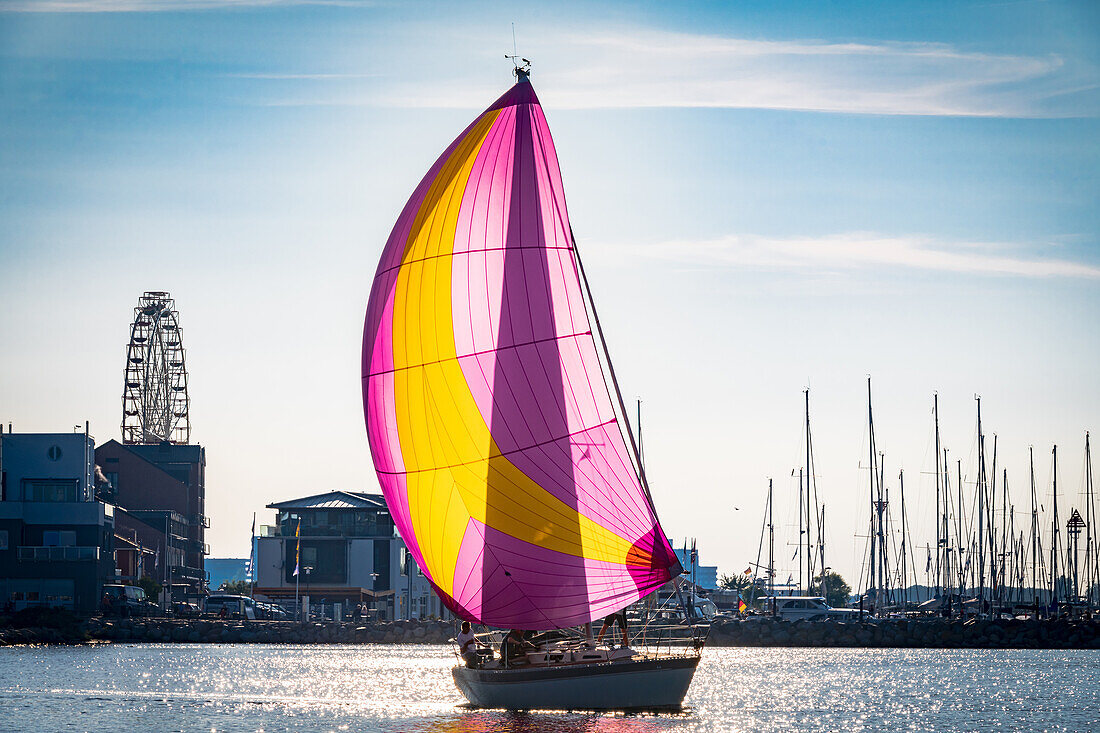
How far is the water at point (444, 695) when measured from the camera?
3388cm

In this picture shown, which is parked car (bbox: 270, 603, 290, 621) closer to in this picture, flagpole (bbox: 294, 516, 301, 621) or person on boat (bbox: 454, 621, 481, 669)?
flagpole (bbox: 294, 516, 301, 621)

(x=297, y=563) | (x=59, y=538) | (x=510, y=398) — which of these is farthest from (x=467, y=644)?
(x=297, y=563)

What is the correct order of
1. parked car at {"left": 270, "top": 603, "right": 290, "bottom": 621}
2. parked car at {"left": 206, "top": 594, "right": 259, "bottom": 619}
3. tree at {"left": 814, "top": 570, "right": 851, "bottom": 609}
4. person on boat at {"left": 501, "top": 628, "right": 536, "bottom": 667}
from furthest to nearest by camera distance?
tree at {"left": 814, "top": 570, "right": 851, "bottom": 609} < parked car at {"left": 270, "top": 603, "right": 290, "bottom": 621} < parked car at {"left": 206, "top": 594, "right": 259, "bottom": 619} < person on boat at {"left": 501, "top": 628, "right": 536, "bottom": 667}

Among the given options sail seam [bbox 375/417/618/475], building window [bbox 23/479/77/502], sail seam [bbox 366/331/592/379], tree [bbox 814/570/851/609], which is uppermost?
sail seam [bbox 366/331/592/379]

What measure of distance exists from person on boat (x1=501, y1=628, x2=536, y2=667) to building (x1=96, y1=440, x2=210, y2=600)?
81.4 metres

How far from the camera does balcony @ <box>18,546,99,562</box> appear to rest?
8069 centimetres

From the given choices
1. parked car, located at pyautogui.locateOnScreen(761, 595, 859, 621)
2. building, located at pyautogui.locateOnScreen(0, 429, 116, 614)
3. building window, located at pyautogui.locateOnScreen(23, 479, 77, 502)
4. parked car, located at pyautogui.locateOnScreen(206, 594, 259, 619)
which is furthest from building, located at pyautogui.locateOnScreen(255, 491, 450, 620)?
parked car, located at pyautogui.locateOnScreen(761, 595, 859, 621)

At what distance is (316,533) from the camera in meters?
102

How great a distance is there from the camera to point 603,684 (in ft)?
100.0

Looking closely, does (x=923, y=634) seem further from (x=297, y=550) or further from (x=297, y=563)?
(x=297, y=550)

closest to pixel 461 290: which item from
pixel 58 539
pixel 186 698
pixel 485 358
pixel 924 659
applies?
pixel 485 358

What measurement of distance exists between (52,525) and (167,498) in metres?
39.8

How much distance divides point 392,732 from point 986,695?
20.1 metres

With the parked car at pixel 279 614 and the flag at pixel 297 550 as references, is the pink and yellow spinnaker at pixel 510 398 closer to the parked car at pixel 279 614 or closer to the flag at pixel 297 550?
the flag at pixel 297 550
